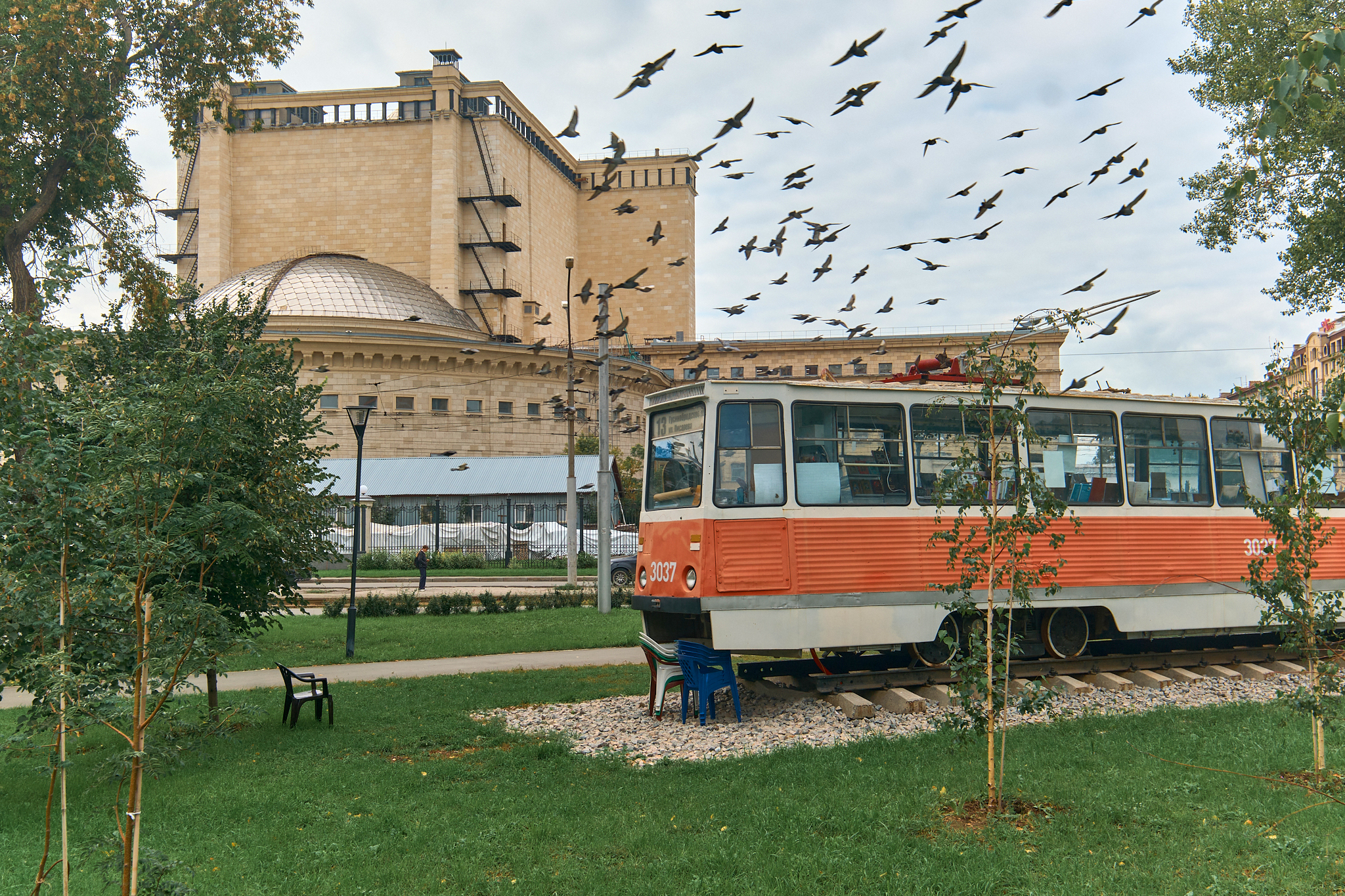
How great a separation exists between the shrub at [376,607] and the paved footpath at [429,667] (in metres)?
7.65

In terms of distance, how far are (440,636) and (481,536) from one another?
77.7 feet

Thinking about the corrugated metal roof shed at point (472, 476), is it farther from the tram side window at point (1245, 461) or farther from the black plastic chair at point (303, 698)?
the black plastic chair at point (303, 698)

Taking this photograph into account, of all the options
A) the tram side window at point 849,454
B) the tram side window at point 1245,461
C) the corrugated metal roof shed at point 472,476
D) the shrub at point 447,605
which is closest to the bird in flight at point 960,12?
the tram side window at point 849,454

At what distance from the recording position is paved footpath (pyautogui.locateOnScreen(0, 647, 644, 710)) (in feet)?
51.3

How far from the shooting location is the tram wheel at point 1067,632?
43.0 ft

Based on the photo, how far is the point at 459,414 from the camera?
227 ft

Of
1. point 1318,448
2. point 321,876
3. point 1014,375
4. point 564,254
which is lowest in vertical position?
point 321,876

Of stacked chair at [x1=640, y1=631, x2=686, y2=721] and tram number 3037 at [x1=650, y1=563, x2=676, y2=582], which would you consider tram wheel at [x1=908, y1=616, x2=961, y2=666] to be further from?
tram number 3037 at [x1=650, y1=563, x2=676, y2=582]

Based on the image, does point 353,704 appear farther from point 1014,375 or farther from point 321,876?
point 1014,375

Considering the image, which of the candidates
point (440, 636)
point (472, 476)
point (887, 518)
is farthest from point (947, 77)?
point (472, 476)

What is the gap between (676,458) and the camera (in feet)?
39.2

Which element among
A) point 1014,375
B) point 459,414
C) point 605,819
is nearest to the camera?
point 605,819

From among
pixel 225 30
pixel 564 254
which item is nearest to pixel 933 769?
pixel 225 30

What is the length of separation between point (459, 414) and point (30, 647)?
6260cm
